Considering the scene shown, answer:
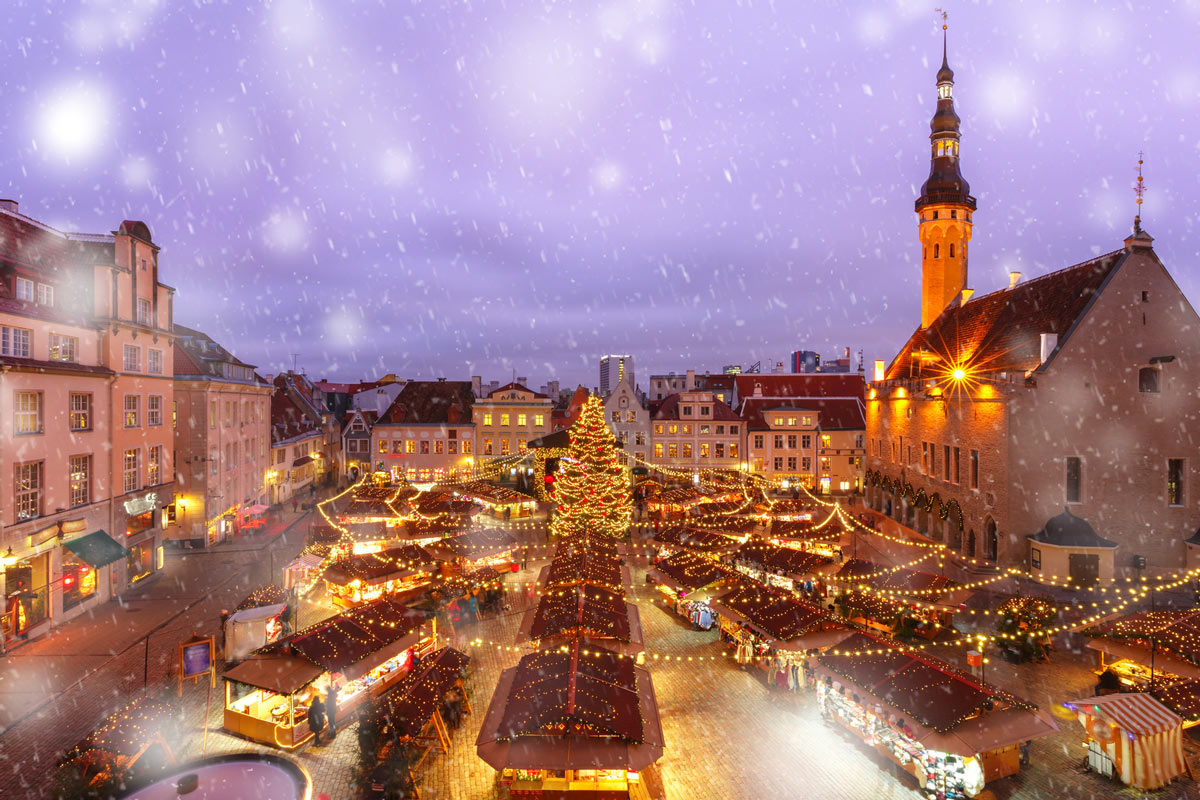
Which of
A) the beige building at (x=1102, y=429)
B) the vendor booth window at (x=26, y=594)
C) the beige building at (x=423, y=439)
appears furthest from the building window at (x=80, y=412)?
the beige building at (x=1102, y=429)

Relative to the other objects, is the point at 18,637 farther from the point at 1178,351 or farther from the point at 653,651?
the point at 1178,351

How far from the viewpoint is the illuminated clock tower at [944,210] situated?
45.8m

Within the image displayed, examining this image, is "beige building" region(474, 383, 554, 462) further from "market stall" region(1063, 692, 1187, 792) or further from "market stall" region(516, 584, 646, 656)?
"market stall" region(1063, 692, 1187, 792)

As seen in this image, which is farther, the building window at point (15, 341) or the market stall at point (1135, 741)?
the building window at point (15, 341)

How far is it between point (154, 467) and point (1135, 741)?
34.5 m

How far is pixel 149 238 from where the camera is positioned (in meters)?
28.3

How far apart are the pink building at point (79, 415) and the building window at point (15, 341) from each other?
33 mm

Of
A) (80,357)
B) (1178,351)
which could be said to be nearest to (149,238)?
(80,357)

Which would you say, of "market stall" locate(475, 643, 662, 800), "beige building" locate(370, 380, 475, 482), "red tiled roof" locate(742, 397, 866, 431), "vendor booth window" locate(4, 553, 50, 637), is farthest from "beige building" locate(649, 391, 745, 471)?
"market stall" locate(475, 643, 662, 800)

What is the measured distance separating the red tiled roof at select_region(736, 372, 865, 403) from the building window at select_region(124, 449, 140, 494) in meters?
45.5

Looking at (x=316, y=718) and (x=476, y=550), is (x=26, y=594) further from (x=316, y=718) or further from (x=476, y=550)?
(x=476, y=550)

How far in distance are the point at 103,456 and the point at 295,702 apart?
16.4 m

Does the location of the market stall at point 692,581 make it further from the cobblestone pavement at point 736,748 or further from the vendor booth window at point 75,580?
the vendor booth window at point 75,580

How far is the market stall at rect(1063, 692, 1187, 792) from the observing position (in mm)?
12398
